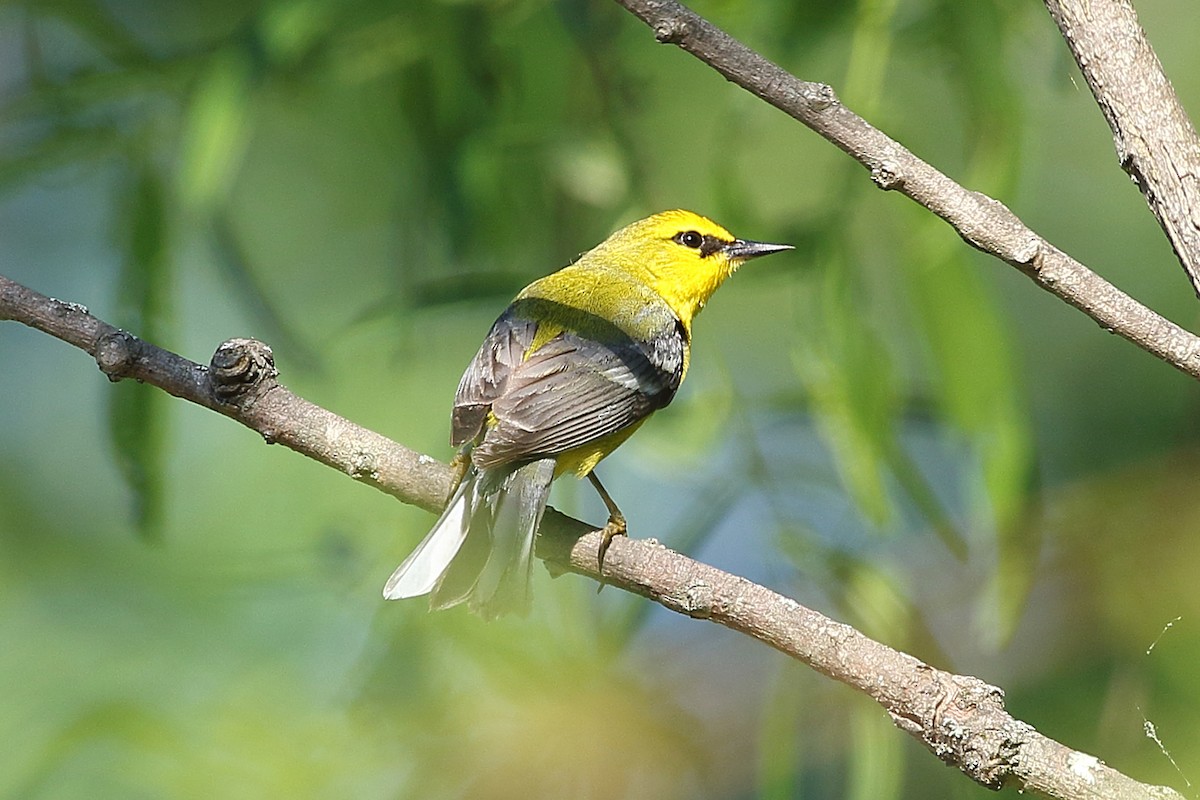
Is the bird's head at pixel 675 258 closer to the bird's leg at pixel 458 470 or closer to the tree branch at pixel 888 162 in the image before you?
the bird's leg at pixel 458 470

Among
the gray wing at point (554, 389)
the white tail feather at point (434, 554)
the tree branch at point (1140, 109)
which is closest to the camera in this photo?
the tree branch at point (1140, 109)

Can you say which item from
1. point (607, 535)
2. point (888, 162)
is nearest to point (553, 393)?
point (607, 535)

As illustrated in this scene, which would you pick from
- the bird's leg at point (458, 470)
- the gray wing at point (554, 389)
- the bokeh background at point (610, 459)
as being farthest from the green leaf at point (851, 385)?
the bird's leg at point (458, 470)

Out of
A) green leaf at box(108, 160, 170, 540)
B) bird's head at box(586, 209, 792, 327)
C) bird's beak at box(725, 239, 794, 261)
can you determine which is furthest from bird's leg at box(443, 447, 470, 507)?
bird's head at box(586, 209, 792, 327)

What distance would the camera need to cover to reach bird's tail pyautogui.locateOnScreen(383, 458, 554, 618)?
98.3 inches

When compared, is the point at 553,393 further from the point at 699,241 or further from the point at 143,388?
the point at 699,241

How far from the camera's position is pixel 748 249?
127 inches

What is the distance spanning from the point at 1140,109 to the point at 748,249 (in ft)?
5.43

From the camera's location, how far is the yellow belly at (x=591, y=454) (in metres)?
2.89

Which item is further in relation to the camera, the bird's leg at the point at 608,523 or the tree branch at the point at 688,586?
the bird's leg at the point at 608,523

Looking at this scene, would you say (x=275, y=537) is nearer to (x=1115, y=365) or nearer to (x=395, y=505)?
(x=395, y=505)

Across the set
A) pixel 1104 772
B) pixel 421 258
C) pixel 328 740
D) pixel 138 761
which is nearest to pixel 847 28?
pixel 421 258

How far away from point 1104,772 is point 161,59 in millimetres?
2422

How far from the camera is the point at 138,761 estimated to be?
252cm
